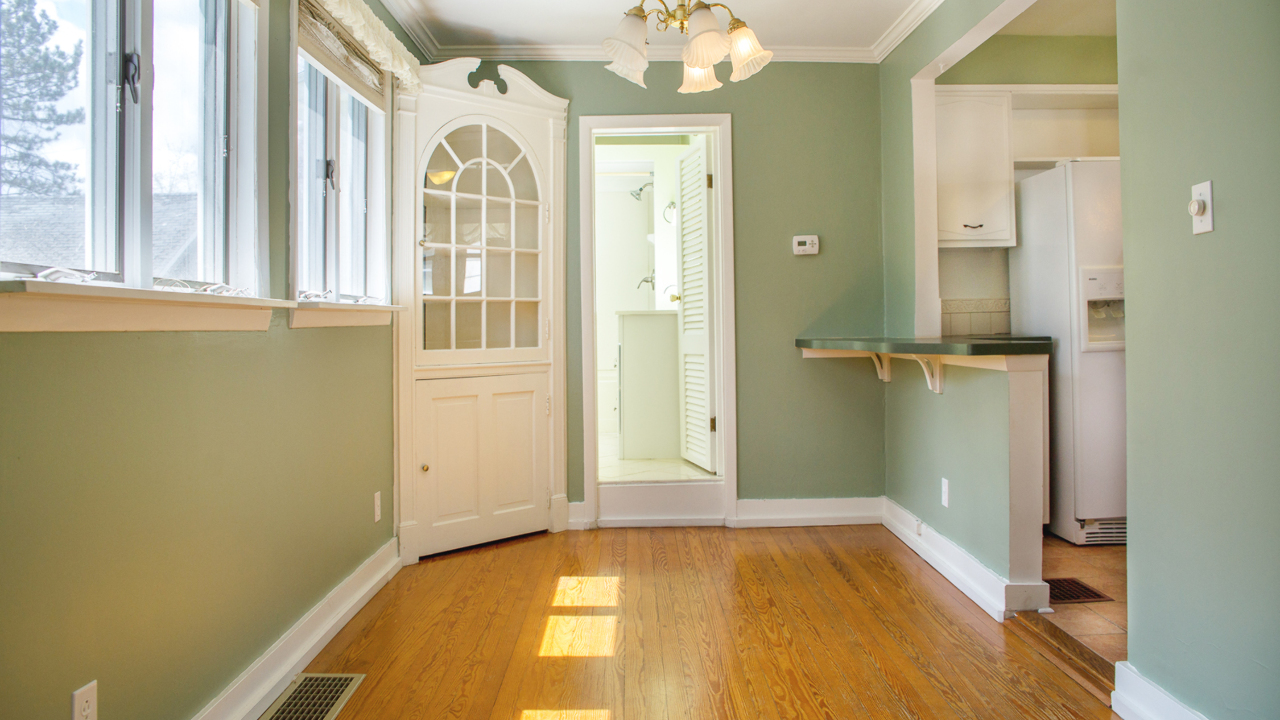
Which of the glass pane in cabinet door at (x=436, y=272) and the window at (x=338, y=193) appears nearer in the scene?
the window at (x=338, y=193)

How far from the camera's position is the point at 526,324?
3016mm

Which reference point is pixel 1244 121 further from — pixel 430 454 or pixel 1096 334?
pixel 430 454

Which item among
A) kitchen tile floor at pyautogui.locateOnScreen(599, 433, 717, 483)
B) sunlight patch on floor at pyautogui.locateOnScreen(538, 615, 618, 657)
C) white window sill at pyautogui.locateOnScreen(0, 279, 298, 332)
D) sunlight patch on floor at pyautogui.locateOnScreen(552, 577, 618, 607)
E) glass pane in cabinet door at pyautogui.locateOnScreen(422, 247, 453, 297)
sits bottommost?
sunlight patch on floor at pyautogui.locateOnScreen(538, 615, 618, 657)

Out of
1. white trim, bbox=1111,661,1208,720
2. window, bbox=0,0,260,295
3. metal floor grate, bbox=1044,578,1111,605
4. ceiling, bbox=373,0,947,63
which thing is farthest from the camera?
ceiling, bbox=373,0,947,63

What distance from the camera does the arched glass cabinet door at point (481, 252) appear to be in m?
2.76

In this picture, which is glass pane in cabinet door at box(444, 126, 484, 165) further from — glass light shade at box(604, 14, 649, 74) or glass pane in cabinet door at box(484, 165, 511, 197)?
glass light shade at box(604, 14, 649, 74)

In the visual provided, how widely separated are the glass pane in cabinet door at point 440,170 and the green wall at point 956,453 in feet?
7.67

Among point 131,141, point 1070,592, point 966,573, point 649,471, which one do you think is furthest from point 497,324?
point 1070,592

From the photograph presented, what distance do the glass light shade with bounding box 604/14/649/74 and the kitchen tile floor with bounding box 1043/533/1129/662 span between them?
7.14 feet

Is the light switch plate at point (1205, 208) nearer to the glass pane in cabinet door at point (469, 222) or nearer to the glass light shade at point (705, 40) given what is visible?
the glass light shade at point (705, 40)

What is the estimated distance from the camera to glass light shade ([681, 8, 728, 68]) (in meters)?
1.66

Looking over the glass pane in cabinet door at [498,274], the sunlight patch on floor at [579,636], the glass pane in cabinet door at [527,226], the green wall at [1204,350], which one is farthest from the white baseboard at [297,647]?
the green wall at [1204,350]

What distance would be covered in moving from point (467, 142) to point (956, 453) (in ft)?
8.42

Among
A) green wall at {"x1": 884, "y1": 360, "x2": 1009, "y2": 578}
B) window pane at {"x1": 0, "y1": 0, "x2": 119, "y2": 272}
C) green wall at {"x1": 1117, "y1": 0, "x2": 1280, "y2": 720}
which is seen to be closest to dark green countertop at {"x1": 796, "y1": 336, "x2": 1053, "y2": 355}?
green wall at {"x1": 884, "y1": 360, "x2": 1009, "y2": 578}
